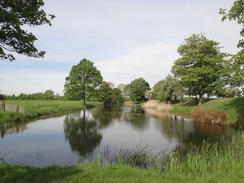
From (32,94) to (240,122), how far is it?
68.0 meters

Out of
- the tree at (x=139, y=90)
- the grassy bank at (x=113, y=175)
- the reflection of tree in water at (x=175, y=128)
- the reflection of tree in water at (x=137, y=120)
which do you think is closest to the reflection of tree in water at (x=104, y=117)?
the reflection of tree in water at (x=137, y=120)

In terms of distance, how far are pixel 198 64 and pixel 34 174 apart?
3528 centimetres

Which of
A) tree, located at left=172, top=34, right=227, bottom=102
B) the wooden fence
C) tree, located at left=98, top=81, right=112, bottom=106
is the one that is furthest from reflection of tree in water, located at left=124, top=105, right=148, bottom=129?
tree, located at left=98, top=81, right=112, bottom=106

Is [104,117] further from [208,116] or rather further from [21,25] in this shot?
[21,25]

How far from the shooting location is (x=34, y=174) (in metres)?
6.03

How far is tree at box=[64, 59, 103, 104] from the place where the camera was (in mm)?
47406

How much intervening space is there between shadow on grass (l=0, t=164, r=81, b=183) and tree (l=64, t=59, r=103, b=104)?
4151cm

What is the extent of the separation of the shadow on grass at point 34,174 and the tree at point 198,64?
30170 mm

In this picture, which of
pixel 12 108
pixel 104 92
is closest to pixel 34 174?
pixel 12 108

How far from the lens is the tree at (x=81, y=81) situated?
4741 cm

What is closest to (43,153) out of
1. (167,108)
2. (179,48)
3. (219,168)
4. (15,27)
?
(15,27)

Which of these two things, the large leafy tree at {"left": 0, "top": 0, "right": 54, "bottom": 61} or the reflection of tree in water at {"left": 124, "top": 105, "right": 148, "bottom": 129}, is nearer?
the large leafy tree at {"left": 0, "top": 0, "right": 54, "bottom": 61}

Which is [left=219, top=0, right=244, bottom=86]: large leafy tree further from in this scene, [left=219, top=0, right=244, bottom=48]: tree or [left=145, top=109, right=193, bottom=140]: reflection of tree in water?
[left=145, top=109, right=193, bottom=140]: reflection of tree in water

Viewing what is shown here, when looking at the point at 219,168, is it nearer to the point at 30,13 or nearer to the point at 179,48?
the point at 30,13
